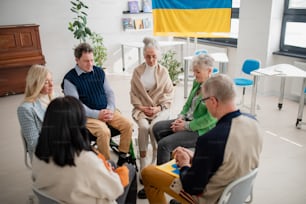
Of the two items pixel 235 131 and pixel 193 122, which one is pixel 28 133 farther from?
pixel 235 131

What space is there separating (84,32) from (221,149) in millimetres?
4633

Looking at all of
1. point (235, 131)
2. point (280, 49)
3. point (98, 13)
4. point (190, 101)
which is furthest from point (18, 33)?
point (235, 131)

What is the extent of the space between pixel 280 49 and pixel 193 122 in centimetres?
323

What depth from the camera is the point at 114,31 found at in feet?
20.7

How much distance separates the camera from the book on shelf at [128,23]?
20.6 feet

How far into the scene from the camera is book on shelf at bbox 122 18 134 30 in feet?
20.6

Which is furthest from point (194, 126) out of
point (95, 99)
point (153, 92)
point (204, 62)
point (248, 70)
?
point (248, 70)

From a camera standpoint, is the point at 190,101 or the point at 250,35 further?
the point at 250,35

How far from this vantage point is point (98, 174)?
1410 mm

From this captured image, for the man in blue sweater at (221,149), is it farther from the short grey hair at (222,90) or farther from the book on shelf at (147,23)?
the book on shelf at (147,23)

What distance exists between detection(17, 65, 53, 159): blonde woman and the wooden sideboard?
124 inches

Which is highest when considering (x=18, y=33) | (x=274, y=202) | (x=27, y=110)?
(x=18, y=33)

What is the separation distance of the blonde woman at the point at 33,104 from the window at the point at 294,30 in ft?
12.4

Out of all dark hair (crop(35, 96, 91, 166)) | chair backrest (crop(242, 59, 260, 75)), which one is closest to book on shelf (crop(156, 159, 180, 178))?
dark hair (crop(35, 96, 91, 166))
